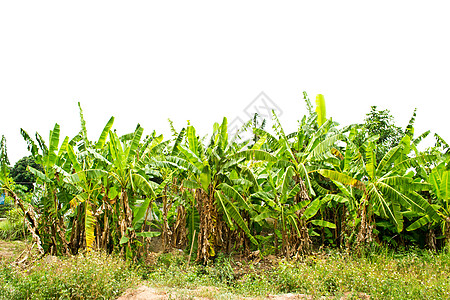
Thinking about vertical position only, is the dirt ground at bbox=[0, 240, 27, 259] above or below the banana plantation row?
below

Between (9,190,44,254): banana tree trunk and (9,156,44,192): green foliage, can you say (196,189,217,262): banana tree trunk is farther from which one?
(9,156,44,192): green foliage

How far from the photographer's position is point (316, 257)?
24.8 ft

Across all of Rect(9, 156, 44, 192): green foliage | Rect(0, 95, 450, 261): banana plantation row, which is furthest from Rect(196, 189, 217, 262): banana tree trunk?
Rect(9, 156, 44, 192): green foliage

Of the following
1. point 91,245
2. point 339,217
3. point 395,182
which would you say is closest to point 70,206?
point 91,245

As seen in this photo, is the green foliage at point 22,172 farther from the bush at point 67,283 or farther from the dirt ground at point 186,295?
the dirt ground at point 186,295

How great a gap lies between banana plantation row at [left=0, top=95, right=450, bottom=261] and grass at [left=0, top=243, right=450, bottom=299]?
68cm

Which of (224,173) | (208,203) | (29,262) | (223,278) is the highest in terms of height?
(224,173)

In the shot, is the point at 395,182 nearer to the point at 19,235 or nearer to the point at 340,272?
the point at 340,272

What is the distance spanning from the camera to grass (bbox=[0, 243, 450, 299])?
199 inches

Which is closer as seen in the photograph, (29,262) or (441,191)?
(29,262)

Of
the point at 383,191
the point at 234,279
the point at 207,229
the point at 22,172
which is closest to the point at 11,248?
the point at 207,229

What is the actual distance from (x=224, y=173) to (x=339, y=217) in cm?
396

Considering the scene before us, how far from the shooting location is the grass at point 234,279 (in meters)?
5.07

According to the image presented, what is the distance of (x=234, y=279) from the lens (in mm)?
7023
